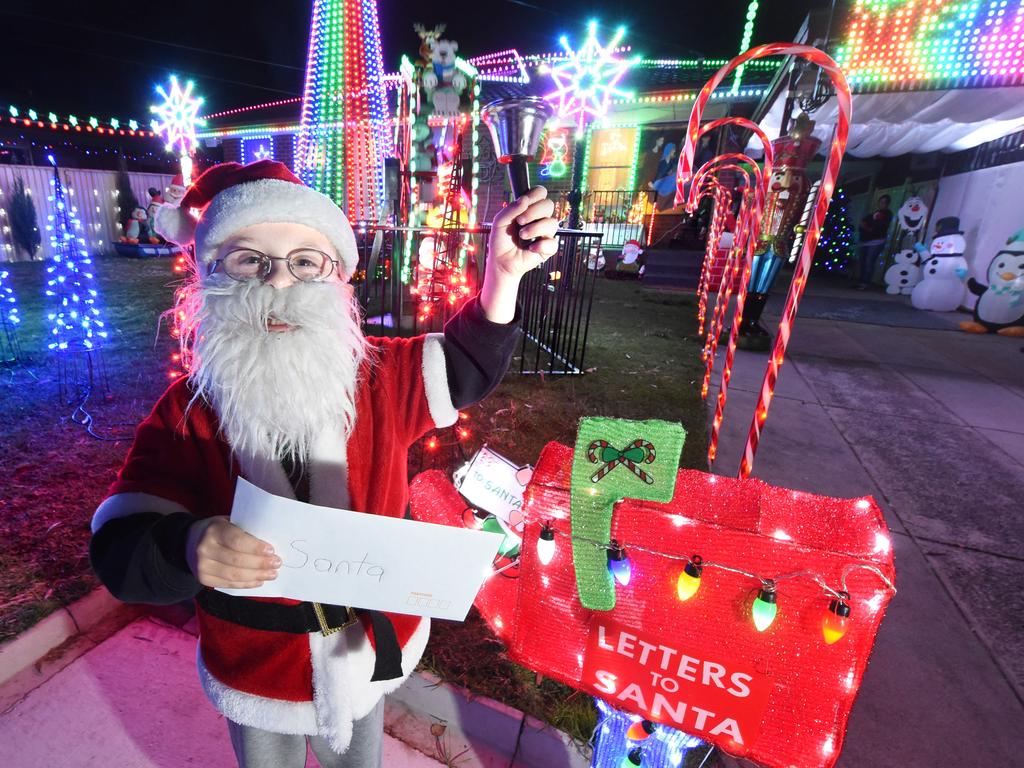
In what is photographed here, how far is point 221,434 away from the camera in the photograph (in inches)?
47.0

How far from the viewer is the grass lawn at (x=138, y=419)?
6.99 feet

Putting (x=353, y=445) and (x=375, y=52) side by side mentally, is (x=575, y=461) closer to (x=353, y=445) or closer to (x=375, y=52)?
(x=353, y=445)

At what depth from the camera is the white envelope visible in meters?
0.92

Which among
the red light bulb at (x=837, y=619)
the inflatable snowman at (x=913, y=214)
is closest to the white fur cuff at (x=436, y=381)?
the red light bulb at (x=837, y=619)

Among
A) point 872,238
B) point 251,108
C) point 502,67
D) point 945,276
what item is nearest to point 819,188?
point 945,276

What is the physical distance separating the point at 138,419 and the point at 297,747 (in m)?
3.80

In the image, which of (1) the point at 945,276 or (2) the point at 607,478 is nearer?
(2) the point at 607,478

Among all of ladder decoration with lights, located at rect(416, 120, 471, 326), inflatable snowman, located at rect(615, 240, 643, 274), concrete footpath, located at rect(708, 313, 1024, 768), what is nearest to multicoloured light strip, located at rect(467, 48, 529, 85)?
inflatable snowman, located at rect(615, 240, 643, 274)

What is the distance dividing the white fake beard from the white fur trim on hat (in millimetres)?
166

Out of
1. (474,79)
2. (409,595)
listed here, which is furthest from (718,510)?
(474,79)

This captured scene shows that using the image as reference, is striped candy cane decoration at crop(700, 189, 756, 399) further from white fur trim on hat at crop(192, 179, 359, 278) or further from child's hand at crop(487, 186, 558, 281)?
white fur trim on hat at crop(192, 179, 359, 278)

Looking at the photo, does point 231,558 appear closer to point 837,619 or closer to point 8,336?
point 837,619

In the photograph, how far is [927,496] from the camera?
11.2ft

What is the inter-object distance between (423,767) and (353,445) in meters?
1.39
